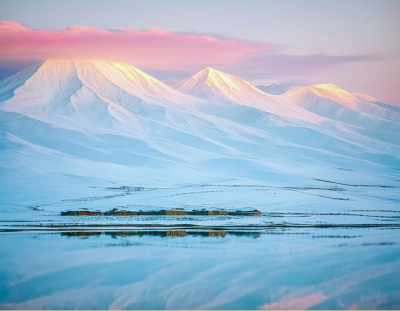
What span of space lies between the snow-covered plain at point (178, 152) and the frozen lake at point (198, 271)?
9.20 meters

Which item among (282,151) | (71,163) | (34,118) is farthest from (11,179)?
(282,151)

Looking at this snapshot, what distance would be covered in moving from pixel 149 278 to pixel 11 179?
43.9m

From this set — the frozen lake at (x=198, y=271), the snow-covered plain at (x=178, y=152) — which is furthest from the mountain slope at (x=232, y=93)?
the frozen lake at (x=198, y=271)

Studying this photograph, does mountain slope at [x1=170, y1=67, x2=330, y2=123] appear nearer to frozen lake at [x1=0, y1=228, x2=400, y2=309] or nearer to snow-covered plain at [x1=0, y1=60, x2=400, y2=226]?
snow-covered plain at [x1=0, y1=60, x2=400, y2=226]

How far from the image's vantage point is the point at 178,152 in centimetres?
10594

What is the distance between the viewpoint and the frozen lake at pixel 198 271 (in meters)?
16.8

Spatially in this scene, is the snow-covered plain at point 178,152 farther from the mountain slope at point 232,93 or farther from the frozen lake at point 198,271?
the frozen lake at point 198,271

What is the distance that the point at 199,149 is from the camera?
365ft

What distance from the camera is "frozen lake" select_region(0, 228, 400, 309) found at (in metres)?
16.8

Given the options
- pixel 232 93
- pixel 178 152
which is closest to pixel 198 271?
pixel 178 152

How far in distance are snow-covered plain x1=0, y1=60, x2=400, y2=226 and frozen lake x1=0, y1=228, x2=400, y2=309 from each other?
9195 millimetres

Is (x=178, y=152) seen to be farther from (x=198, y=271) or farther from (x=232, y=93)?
(x=198, y=271)

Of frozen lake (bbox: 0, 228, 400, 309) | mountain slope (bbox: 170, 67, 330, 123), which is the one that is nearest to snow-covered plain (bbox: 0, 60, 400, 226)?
mountain slope (bbox: 170, 67, 330, 123)

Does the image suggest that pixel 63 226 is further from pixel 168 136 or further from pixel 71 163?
pixel 168 136
